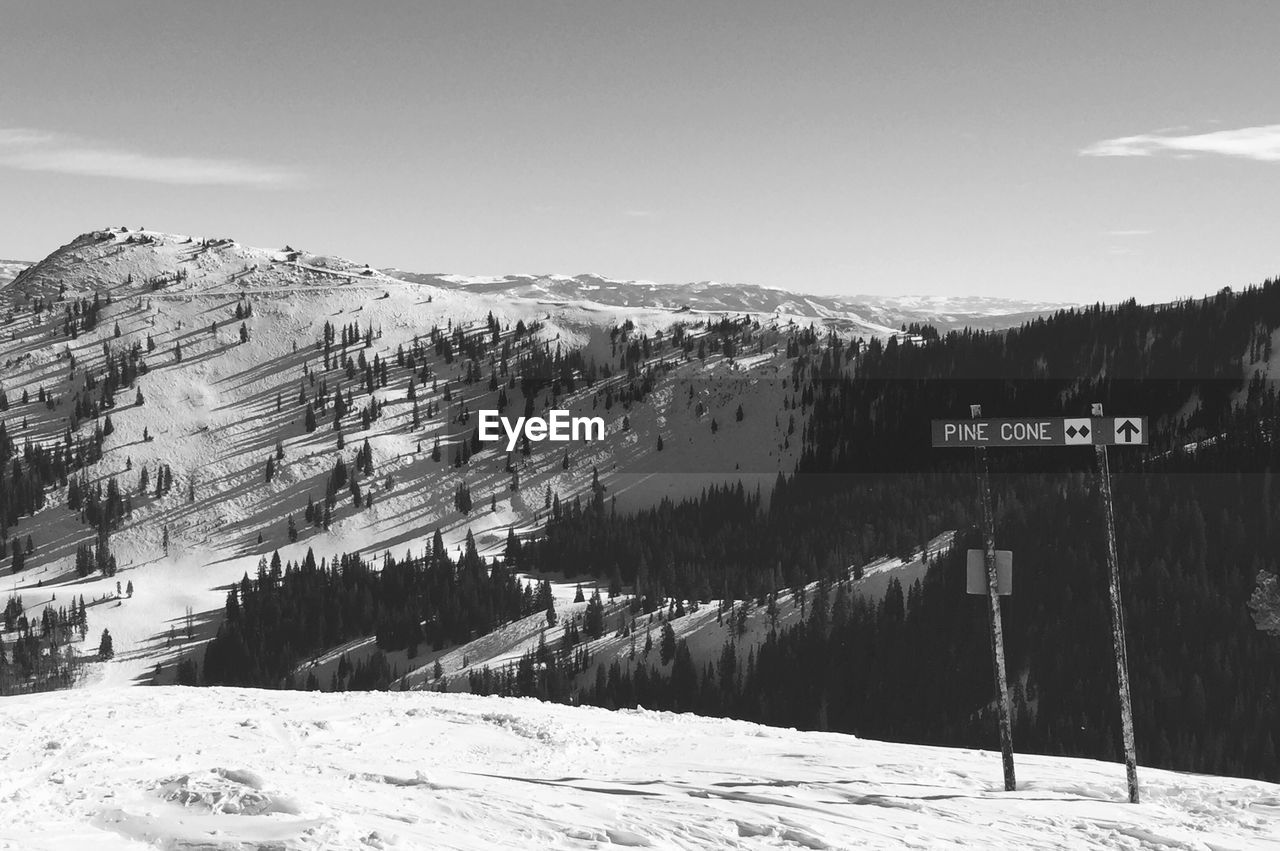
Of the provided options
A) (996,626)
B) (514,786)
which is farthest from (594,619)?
(514,786)

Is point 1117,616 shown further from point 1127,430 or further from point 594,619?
point 594,619

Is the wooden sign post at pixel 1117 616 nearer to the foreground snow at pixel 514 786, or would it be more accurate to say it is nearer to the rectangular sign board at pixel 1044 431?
the rectangular sign board at pixel 1044 431

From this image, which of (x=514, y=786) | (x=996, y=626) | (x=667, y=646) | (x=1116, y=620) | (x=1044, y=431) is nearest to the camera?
(x=514, y=786)

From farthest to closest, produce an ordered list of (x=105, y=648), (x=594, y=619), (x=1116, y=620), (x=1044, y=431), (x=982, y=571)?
(x=105, y=648)
(x=594, y=619)
(x=982, y=571)
(x=1044, y=431)
(x=1116, y=620)

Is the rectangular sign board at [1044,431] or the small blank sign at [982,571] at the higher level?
the rectangular sign board at [1044,431]

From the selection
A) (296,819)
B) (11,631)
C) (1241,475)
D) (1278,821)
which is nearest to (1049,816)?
(1278,821)

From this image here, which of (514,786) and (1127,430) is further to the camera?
(1127,430)

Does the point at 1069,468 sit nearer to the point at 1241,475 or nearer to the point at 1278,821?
the point at 1241,475

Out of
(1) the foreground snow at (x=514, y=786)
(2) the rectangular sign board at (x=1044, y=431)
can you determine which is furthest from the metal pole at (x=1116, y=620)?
(1) the foreground snow at (x=514, y=786)
